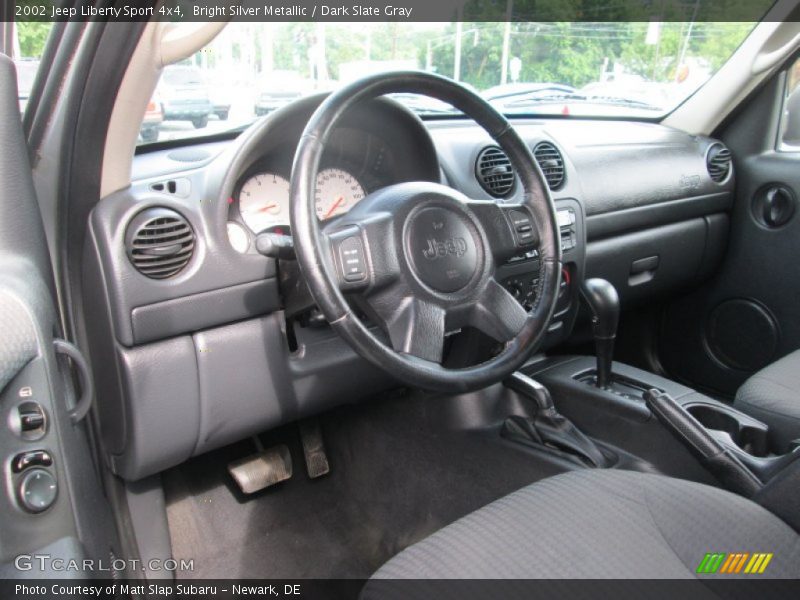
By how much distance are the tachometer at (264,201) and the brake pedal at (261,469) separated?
2.44 ft

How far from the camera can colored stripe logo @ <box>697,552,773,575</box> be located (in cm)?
97

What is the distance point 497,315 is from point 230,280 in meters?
0.55

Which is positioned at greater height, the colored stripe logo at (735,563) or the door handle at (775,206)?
the door handle at (775,206)

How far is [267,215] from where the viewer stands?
154 centimetres

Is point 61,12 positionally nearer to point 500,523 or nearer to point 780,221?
point 500,523

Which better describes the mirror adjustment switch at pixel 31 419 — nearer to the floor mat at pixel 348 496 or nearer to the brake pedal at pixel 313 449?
the floor mat at pixel 348 496

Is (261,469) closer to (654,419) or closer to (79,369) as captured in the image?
(79,369)

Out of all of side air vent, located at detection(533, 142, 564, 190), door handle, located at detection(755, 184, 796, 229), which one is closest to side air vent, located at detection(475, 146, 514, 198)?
side air vent, located at detection(533, 142, 564, 190)

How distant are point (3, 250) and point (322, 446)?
114 centimetres

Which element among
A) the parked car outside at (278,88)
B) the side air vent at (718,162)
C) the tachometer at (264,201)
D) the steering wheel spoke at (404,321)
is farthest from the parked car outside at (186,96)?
the side air vent at (718,162)

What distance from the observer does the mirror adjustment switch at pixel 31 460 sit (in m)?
1.06

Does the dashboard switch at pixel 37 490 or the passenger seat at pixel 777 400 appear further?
the passenger seat at pixel 777 400

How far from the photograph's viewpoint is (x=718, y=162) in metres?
2.60

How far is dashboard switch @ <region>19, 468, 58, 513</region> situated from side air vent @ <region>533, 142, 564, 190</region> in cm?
148
